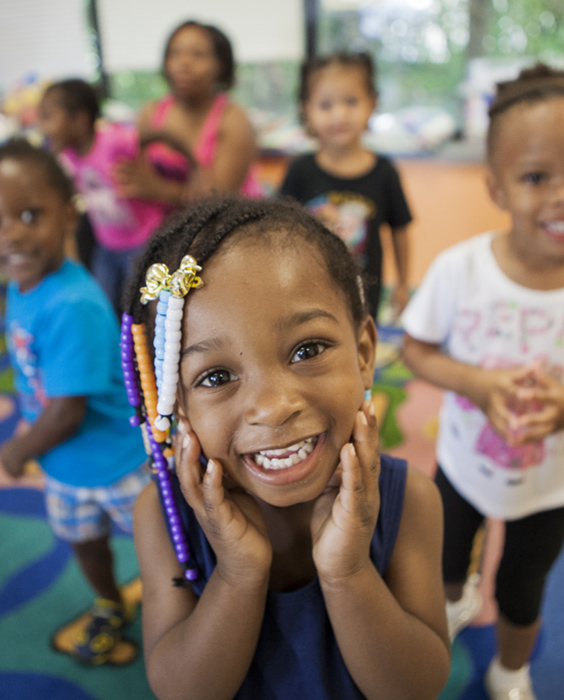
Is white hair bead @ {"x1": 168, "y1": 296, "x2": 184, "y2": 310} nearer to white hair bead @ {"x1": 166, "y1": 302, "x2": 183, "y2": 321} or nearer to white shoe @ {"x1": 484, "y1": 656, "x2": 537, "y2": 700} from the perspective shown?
white hair bead @ {"x1": 166, "y1": 302, "x2": 183, "y2": 321}

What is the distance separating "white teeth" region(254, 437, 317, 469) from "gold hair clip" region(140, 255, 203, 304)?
21cm

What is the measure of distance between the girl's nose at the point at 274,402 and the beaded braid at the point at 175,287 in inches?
4.3

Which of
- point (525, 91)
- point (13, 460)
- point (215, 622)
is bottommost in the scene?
point (13, 460)

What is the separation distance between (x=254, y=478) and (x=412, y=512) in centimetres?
25

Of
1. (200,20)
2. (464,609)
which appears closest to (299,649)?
(464,609)

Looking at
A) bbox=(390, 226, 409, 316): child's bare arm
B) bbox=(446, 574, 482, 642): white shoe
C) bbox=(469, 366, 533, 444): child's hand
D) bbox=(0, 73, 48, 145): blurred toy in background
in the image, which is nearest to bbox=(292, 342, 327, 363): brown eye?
bbox=(469, 366, 533, 444): child's hand

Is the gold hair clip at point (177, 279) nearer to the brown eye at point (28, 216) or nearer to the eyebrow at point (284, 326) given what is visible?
the eyebrow at point (284, 326)

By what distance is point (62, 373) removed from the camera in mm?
1164

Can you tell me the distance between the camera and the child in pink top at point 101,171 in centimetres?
204

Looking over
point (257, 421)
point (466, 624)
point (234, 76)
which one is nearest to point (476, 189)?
point (234, 76)

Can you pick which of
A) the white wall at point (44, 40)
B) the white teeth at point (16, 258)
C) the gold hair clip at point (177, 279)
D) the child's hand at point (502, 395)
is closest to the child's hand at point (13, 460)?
the white teeth at point (16, 258)

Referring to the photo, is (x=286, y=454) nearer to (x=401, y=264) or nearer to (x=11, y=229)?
(x=11, y=229)

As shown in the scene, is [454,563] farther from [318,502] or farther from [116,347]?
[116,347]

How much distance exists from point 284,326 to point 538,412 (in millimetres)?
570
